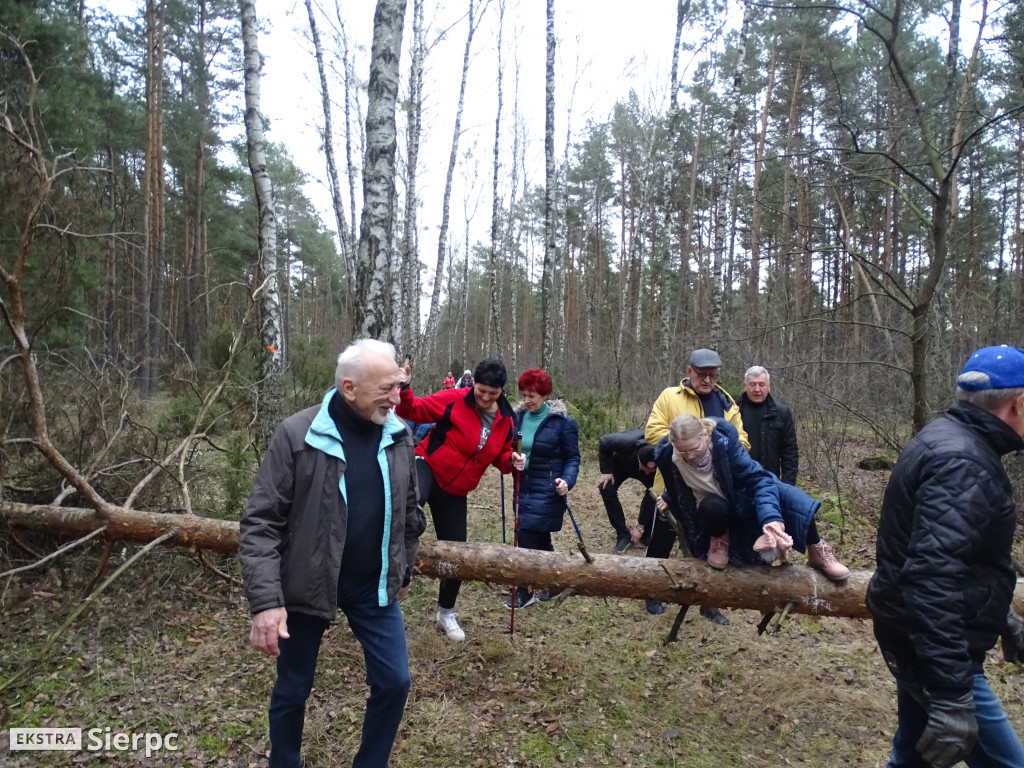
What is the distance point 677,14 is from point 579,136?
12200 millimetres

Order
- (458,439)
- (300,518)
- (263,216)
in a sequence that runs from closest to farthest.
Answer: (300,518)
(458,439)
(263,216)

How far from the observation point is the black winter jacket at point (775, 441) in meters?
4.96

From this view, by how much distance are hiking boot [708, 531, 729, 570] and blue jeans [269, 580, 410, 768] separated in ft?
5.92

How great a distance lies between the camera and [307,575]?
7.38 ft

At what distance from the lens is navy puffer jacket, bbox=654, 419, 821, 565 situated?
3.07 m

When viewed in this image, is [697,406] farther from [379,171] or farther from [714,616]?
[379,171]

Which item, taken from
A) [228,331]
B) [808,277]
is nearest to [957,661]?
[228,331]

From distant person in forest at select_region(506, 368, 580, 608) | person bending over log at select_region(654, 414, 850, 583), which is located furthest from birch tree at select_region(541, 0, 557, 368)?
person bending over log at select_region(654, 414, 850, 583)

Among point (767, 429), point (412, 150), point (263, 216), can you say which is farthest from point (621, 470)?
point (412, 150)

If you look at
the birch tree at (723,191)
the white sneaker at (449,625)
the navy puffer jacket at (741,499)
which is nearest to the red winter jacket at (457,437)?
the white sneaker at (449,625)

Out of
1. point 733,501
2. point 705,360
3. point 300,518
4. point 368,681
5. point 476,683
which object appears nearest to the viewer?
point 300,518

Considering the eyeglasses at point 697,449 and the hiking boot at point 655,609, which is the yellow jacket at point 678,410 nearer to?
the hiking boot at point 655,609

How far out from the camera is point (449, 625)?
162 inches

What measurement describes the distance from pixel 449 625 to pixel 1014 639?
121 inches
